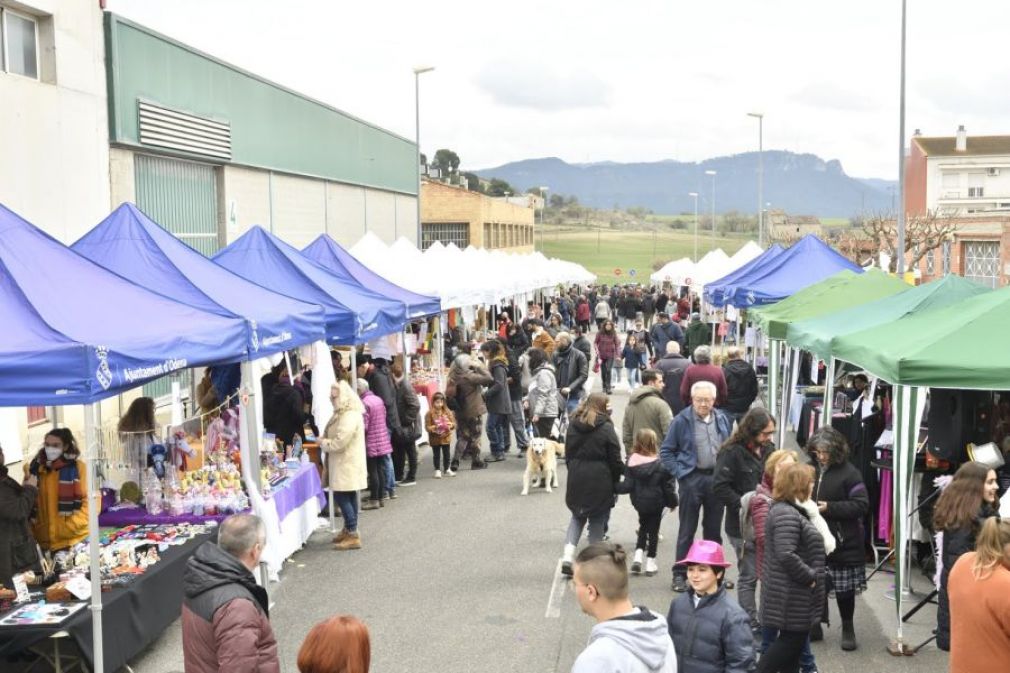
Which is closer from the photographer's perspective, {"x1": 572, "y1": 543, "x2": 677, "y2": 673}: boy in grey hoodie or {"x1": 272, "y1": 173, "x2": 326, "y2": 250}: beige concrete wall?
{"x1": 572, "y1": 543, "x2": 677, "y2": 673}: boy in grey hoodie

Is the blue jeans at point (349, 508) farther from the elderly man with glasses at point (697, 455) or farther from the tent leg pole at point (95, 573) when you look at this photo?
the tent leg pole at point (95, 573)

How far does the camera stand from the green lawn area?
149875mm

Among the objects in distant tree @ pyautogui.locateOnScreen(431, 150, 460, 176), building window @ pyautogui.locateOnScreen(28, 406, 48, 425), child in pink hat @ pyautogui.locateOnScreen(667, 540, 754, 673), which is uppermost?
distant tree @ pyautogui.locateOnScreen(431, 150, 460, 176)

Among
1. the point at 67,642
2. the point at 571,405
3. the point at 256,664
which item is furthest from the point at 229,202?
the point at 256,664

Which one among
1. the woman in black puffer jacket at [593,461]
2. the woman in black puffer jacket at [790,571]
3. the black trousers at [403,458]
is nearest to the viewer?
the woman in black puffer jacket at [790,571]

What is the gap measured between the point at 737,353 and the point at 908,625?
801cm

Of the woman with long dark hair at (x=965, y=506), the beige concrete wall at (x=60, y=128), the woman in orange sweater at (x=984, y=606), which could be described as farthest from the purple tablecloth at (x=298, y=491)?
the woman in orange sweater at (x=984, y=606)

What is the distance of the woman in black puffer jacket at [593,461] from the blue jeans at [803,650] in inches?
105

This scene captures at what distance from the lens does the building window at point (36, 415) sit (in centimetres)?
1419

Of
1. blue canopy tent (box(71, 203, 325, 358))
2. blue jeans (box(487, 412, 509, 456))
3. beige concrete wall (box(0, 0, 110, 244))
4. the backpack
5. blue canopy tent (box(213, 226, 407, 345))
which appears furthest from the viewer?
blue jeans (box(487, 412, 509, 456))

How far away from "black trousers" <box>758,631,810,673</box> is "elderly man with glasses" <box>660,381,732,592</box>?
8.43 feet

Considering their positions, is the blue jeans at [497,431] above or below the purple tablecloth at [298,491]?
below

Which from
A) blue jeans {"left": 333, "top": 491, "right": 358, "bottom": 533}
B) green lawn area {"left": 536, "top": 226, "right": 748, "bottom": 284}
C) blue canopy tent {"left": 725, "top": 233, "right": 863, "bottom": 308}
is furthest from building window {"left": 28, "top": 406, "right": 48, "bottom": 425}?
green lawn area {"left": 536, "top": 226, "right": 748, "bottom": 284}

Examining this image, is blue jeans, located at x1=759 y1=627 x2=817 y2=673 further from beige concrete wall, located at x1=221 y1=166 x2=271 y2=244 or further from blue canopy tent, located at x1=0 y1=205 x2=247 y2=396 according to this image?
beige concrete wall, located at x1=221 y1=166 x2=271 y2=244
